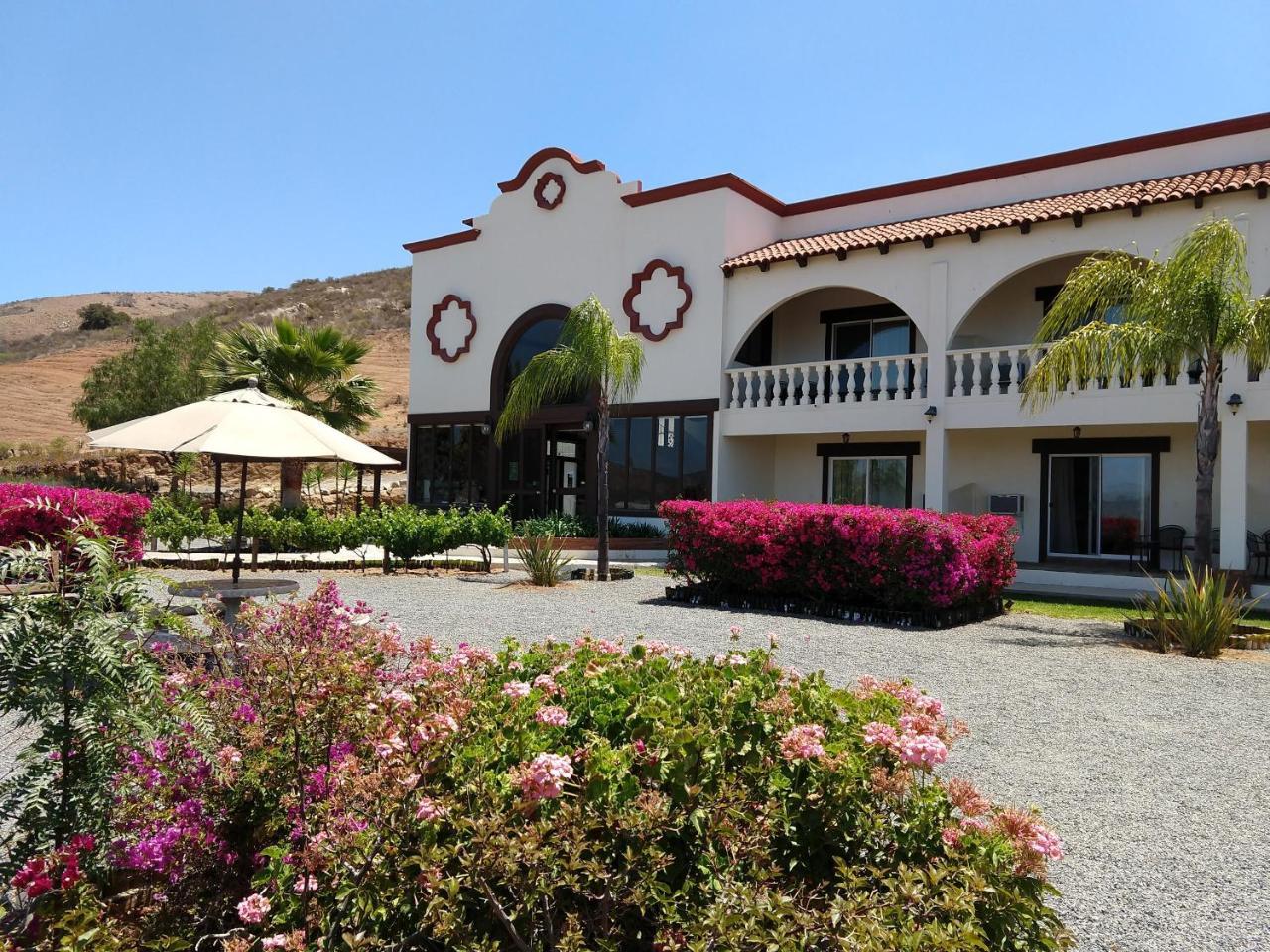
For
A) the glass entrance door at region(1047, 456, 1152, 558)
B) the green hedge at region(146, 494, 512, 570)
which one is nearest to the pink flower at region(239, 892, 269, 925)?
the green hedge at region(146, 494, 512, 570)

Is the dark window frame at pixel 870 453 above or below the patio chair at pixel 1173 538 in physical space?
above

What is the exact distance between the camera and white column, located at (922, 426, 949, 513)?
16.1 m

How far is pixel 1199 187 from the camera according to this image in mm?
13875

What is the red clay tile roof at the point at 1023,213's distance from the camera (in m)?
13.9

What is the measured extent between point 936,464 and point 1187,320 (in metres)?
6.61

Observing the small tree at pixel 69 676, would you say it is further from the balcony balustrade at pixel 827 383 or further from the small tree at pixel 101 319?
the small tree at pixel 101 319

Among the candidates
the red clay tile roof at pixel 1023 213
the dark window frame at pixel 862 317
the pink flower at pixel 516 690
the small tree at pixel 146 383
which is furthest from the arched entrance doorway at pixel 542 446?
the pink flower at pixel 516 690

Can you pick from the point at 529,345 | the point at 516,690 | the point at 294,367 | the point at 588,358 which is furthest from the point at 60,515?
the point at 529,345

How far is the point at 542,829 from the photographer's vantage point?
2354 millimetres

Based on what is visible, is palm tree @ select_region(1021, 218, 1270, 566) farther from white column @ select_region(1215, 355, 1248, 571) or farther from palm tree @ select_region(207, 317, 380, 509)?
palm tree @ select_region(207, 317, 380, 509)

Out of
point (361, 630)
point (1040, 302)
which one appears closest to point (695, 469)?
point (1040, 302)

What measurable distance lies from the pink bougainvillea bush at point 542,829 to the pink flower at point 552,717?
16 millimetres

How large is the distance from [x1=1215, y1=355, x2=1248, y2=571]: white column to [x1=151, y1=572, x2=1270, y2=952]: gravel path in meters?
4.25

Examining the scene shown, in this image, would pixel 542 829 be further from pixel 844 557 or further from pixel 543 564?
pixel 543 564
